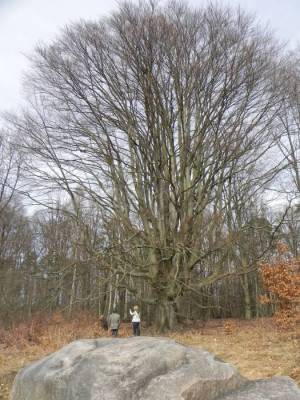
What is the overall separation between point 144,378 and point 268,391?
136cm

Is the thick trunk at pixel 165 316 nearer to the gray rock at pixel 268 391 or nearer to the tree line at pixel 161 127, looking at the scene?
the tree line at pixel 161 127

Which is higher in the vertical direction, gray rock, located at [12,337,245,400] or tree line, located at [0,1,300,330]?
tree line, located at [0,1,300,330]

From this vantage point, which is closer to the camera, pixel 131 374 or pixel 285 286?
pixel 131 374

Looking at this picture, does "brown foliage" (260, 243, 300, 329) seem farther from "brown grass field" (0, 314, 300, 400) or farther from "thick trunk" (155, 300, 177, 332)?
"thick trunk" (155, 300, 177, 332)

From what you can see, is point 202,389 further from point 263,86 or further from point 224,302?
point 224,302

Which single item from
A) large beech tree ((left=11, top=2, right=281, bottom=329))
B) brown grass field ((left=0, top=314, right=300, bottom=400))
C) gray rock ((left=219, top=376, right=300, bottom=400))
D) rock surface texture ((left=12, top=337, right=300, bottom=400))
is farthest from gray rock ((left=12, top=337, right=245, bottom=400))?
large beech tree ((left=11, top=2, right=281, bottom=329))

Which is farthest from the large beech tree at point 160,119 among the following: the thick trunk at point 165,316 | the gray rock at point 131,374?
the gray rock at point 131,374

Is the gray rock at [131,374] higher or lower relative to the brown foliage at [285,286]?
lower

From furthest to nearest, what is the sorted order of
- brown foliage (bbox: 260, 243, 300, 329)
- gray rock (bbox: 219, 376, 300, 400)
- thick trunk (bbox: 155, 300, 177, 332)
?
thick trunk (bbox: 155, 300, 177, 332) → brown foliage (bbox: 260, 243, 300, 329) → gray rock (bbox: 219, 376, 300, 400)

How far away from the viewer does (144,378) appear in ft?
13.6

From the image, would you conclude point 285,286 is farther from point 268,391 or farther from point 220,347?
point 268,391

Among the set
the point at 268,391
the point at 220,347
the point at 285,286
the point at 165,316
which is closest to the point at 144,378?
the point at 268,391

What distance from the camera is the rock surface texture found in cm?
401

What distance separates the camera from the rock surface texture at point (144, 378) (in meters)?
4.01
